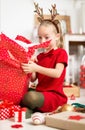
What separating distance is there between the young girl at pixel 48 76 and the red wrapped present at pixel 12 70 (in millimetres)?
34

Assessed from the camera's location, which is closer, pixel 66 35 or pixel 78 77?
pixel 66 35

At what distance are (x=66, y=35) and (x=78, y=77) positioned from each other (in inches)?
18.7

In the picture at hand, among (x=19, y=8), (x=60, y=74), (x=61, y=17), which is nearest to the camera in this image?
(x=60, y=74)

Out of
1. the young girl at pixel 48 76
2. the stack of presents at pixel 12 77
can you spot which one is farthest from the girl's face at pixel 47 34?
the stack of presents at pixel 12 77

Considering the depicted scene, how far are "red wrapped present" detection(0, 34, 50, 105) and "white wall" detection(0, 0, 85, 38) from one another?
0.85m

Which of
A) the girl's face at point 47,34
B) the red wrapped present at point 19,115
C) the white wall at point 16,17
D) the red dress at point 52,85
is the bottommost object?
the red wrapped present at point 19,115

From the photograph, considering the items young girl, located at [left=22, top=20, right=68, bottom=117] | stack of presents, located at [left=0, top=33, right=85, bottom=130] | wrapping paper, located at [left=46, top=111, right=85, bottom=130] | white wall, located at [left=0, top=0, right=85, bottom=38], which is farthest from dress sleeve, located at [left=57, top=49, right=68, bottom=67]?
white wall, located at [left=0, top=0, right=85, bottom=38]

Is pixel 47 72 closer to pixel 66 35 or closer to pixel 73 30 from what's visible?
pixel 66 35

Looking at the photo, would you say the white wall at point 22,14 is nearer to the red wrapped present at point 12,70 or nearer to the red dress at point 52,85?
the red dress at point 52,85

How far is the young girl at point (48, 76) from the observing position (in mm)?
1251

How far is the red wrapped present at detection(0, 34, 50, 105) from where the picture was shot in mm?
1198

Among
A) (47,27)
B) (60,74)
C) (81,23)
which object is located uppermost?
(81,23)

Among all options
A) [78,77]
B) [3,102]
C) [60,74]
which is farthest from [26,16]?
[3,102]

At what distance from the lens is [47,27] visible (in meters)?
1.42
